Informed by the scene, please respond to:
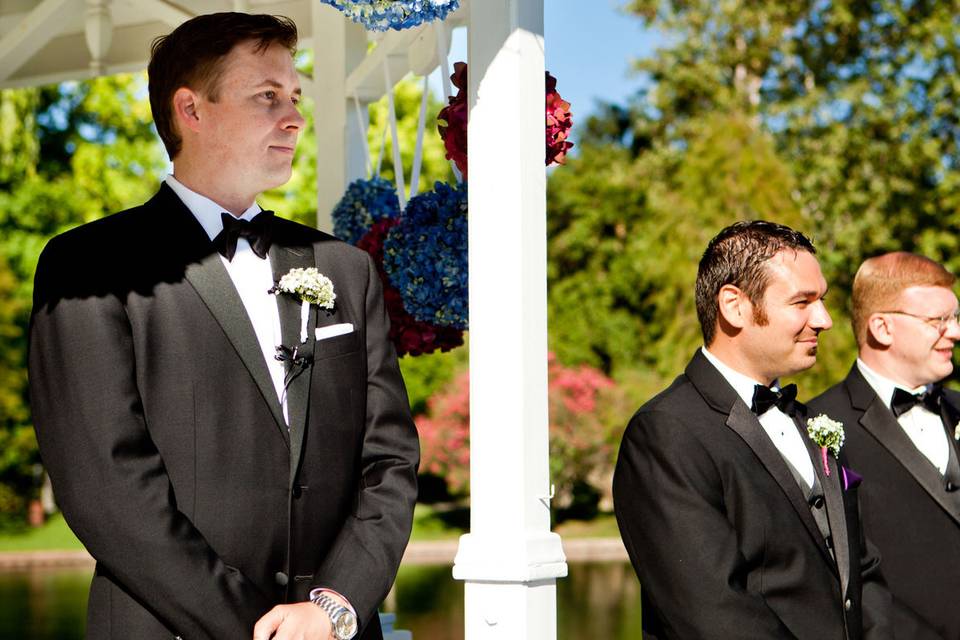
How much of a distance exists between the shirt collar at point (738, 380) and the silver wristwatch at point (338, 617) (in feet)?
3.96

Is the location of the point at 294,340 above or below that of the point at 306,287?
below

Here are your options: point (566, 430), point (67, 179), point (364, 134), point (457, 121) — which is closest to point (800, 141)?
point (566, 430)

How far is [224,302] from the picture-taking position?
260cm

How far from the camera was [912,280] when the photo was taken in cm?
429

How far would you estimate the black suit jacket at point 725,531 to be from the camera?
290 cm

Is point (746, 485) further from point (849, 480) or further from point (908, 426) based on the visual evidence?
point (908, 426)

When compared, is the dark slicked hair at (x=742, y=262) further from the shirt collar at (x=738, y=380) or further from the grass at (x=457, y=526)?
the grass at (x=457, y=526)

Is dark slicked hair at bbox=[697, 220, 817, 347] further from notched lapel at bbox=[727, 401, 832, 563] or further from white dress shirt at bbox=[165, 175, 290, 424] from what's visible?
white dress shirt at bbox=[165, 175, 290, 424]

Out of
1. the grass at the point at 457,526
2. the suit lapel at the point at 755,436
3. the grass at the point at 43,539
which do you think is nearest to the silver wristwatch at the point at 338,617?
the suit lapel at the point at 755,436

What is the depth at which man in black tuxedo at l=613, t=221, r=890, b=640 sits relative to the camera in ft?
9.59

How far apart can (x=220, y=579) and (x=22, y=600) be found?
51.3ft

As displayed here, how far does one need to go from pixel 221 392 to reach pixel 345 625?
514mm

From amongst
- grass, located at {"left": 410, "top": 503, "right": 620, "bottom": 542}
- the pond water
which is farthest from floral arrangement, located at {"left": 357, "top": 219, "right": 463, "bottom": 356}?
grass, located at {"left": 410, "top": 503, "right": 620, "bottom": 542}

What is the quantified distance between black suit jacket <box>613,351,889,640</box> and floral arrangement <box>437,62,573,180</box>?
2.63 feet
